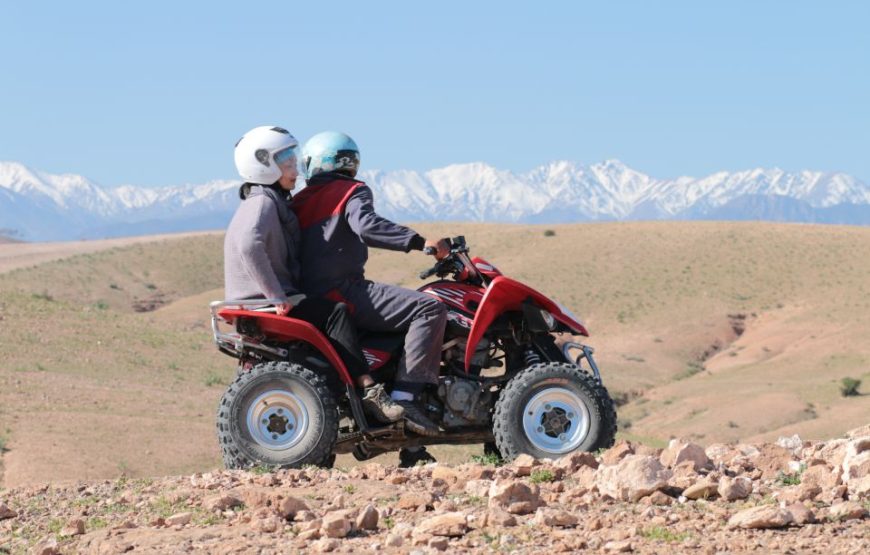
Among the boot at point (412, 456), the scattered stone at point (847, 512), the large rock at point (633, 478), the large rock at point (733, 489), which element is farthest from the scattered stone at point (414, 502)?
the boot at point (412, 456)

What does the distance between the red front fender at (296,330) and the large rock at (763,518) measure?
3382mm

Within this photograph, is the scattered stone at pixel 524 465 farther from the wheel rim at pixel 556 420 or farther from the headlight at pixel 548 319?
the headlight at pixel 548 319

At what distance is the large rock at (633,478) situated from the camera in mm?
6645

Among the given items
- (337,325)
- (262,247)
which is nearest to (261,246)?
(262,247)

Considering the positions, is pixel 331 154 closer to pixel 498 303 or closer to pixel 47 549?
pixel 498 303

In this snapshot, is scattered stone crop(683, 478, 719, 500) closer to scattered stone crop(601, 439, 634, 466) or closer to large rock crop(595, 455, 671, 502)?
large rock crop(595, 455, 671, 502)

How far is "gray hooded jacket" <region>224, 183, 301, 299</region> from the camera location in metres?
8.61

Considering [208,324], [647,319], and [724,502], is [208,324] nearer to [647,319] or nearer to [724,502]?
[647,319]

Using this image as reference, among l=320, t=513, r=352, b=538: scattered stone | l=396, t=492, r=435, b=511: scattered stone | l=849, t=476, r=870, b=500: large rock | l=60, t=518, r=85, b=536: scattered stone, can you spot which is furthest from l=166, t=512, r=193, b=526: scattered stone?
l=849, t=476, r=870, b=500: large rock

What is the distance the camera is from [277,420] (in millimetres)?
8766

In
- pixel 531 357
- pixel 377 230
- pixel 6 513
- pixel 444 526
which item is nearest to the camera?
pixel 444 526

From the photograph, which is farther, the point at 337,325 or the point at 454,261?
the point at 454,261

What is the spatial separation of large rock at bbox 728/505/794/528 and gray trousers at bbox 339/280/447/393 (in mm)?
3091

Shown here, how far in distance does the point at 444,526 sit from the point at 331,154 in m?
3.57
